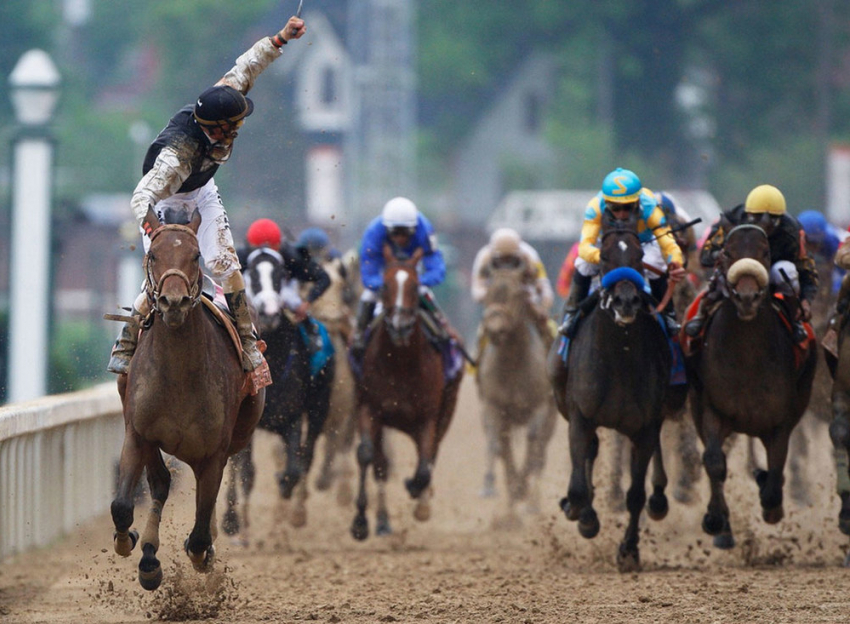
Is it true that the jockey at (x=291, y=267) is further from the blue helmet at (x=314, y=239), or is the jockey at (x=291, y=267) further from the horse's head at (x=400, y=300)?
the blue helmet at (x=314, y=239)

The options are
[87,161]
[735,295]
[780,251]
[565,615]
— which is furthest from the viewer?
[87,161]

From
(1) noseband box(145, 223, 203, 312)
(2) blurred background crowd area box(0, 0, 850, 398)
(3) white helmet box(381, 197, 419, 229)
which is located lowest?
(1) noseband box(145, 223, 203, 312)

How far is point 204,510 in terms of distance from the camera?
781cm

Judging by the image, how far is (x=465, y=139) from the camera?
61188 mm

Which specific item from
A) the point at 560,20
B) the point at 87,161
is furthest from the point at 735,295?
the point at 87,161

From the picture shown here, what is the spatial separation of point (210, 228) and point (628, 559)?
3.23m

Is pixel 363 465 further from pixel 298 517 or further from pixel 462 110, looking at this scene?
pixel 462 110

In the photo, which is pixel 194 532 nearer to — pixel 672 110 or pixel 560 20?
pixel 672 110

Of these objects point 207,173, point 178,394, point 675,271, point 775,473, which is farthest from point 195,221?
point 775,473

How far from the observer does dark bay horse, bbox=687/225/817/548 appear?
9.09 m

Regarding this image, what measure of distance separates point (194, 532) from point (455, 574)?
1.98 meters

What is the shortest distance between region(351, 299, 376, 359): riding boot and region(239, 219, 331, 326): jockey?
0.35 metres

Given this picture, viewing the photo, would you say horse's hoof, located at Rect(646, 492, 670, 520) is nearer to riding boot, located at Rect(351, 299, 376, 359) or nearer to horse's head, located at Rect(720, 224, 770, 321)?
horse's head, located at Rect(720, 224, 770, 321)

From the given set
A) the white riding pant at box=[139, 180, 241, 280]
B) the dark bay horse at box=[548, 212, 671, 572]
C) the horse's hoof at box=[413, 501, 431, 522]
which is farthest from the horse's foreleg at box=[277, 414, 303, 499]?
the white riding pant at box=[139, 180, 241, 280]
